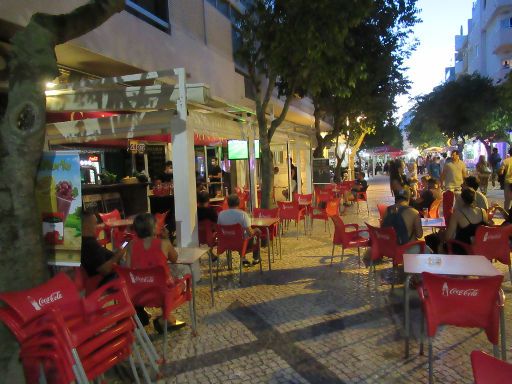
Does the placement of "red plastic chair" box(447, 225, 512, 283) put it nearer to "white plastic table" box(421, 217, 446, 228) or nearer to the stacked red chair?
"white plastic table" box(421, 217, 446, 228)

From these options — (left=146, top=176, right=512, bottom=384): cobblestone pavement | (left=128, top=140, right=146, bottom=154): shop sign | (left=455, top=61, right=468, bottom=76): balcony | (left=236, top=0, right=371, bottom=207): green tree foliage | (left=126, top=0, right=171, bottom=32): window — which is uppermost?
(left=455, top=61, right=468, bottom=76): balcony

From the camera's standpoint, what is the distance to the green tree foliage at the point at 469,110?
979 inches

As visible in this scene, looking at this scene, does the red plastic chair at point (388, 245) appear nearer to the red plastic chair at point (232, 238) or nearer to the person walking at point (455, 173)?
the red plastic chair at point (232, 238)

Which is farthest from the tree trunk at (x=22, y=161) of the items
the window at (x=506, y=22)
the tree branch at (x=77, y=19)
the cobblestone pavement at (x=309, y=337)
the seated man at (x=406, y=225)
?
the window at (x=506, y=22)

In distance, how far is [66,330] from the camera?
2475 millimetres

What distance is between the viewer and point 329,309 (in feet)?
16.7

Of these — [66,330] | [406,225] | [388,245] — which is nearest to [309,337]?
[388,245]

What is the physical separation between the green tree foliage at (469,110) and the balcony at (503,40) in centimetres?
1160

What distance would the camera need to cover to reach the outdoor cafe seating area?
263 centimetres

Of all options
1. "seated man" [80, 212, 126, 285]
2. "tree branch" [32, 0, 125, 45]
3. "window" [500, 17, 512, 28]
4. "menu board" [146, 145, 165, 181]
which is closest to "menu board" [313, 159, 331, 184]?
"menu board" [146, 145, 165, 181]

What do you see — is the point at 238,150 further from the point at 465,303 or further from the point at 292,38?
the point at 465,303

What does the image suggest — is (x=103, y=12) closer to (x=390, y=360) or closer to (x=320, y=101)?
(x=390, y=360)

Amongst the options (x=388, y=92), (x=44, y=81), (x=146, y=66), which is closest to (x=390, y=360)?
(x=44, y=81)

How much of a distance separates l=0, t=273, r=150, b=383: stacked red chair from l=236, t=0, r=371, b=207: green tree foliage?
6.20m
